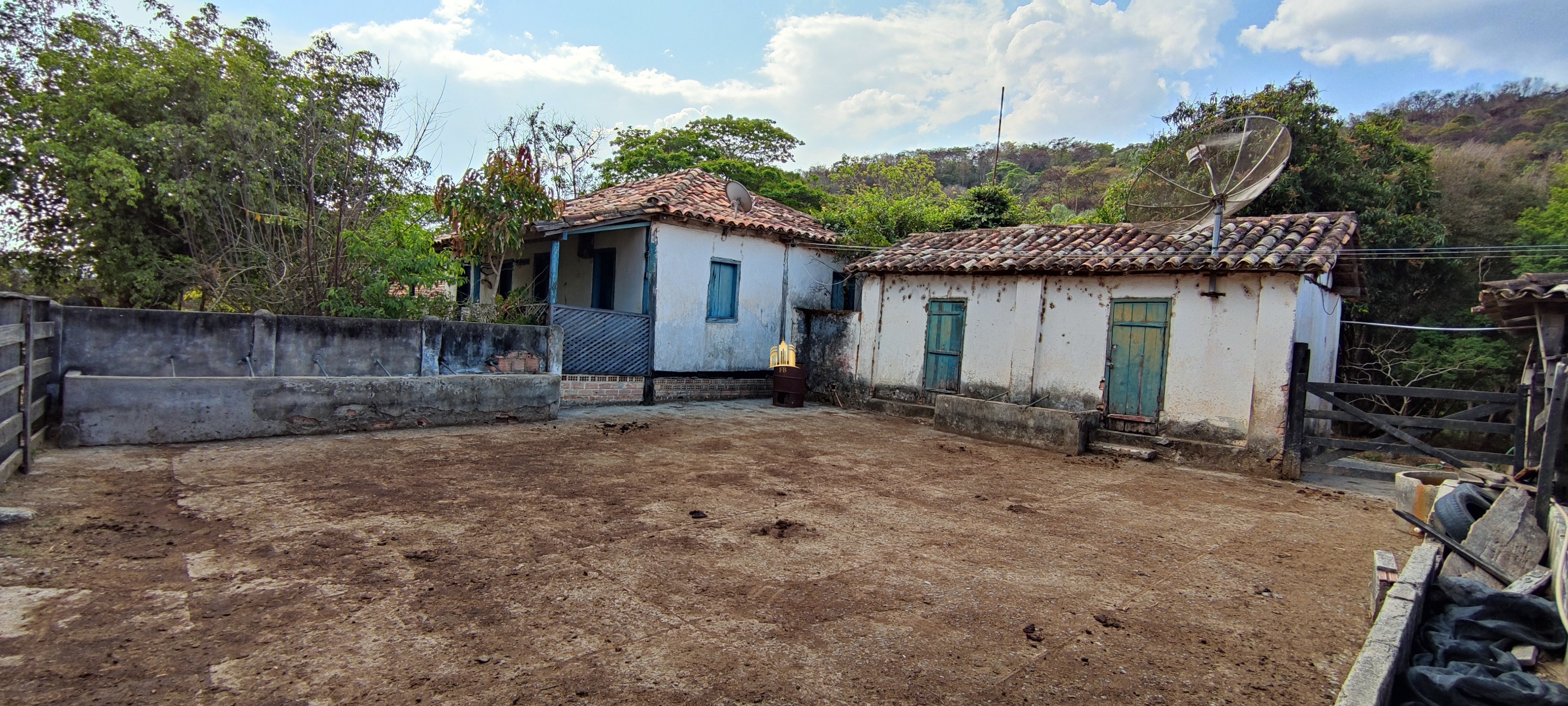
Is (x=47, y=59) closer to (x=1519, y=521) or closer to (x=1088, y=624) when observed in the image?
(x=1088, y=624)

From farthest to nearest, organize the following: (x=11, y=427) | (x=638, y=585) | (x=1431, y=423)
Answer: (x=1431, y=423) < (x=11, y=427) < (x=638, y=585)

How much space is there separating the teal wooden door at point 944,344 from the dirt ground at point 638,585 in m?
4.40

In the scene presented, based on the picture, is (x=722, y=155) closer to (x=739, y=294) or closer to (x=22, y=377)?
(x=739, y=294)

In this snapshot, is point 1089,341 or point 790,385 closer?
point 1089,341

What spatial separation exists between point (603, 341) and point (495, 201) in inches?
105

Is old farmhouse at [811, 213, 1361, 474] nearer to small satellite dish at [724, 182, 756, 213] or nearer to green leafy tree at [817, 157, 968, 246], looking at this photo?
small satellite dish at [724, 182, 756, 213]

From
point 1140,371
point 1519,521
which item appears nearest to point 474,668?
point 1519,521

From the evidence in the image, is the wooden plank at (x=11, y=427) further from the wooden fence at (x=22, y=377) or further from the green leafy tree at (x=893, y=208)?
the green leafy tree at (x=893, y=208)

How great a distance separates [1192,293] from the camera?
29.3 ft

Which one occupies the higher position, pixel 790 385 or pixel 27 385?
pixel 27 385

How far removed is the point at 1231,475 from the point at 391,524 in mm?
8605

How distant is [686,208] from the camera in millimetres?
11930

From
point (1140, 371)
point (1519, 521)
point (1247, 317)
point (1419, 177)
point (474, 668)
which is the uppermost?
point (1419, 177)

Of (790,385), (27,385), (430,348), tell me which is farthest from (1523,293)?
(27,385)
